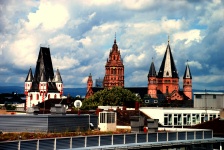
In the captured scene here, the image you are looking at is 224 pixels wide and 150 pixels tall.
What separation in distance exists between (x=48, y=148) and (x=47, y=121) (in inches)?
440

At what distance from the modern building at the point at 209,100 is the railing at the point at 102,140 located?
122 ft

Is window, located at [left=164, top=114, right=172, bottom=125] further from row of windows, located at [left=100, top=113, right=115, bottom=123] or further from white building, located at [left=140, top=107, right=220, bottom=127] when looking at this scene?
row of windows, located at [left=100, top=113, right=115, bottom=123]

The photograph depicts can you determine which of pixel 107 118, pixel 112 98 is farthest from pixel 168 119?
pixel 112 98

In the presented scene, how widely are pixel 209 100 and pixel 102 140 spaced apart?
1927 inches

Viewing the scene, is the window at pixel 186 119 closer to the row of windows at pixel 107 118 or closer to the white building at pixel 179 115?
the white building at pixel 179 115

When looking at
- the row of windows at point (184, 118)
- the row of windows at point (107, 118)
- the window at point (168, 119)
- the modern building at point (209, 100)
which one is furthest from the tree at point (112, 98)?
the row of windows at point (107, 118)

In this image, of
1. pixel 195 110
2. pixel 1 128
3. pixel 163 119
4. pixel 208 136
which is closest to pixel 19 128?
pixel 1 128

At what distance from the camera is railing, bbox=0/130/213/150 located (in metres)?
28.2

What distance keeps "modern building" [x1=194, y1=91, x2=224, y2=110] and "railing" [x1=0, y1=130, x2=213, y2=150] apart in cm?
3721

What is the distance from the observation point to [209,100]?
262 feet

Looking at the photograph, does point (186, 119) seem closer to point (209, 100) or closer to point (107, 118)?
point (209, 100)

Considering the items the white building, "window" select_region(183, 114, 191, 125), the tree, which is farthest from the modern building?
the tree

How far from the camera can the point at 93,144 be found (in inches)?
1291

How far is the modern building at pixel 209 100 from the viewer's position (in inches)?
3110
